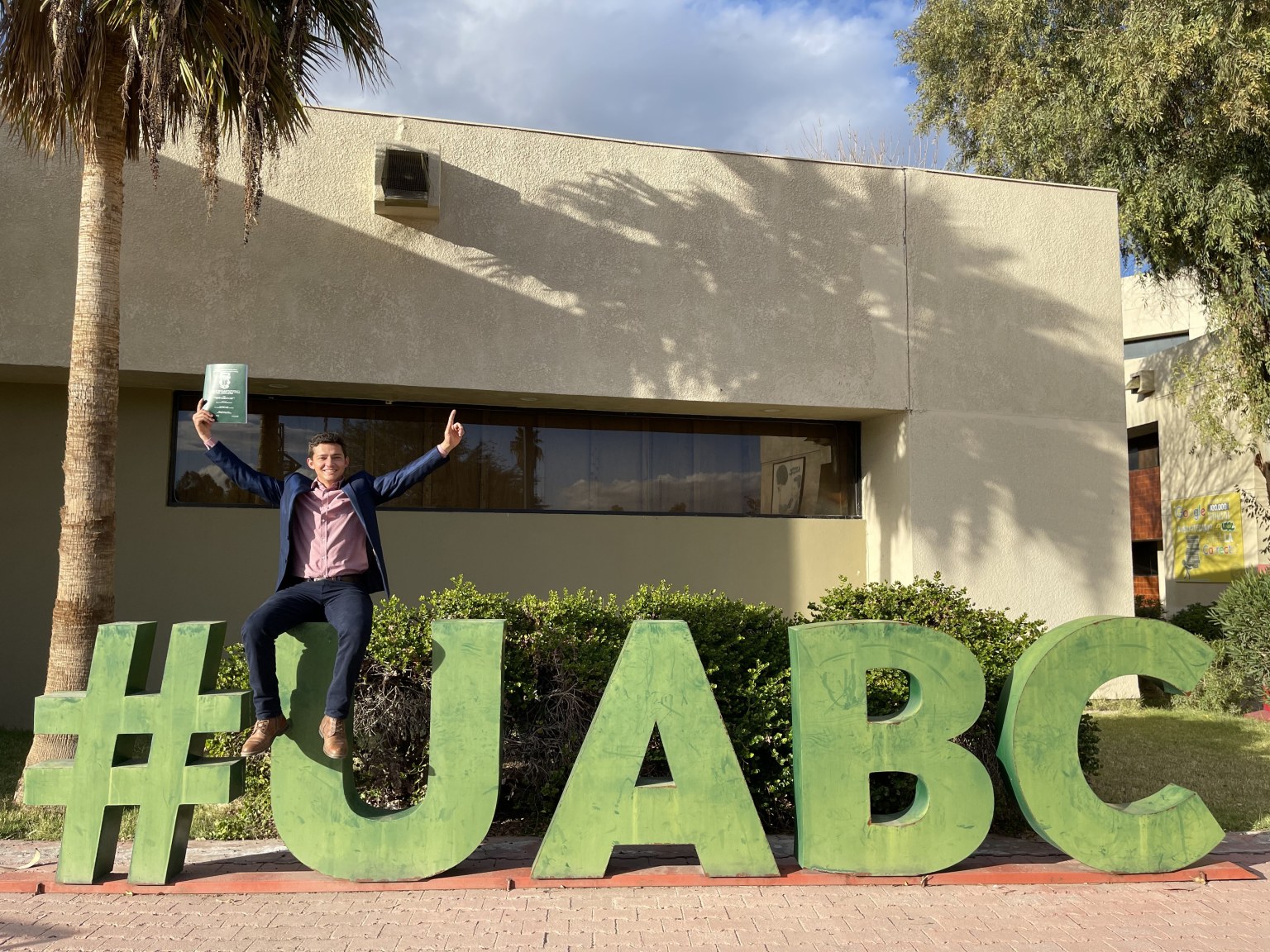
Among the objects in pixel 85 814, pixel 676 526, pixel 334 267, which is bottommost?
pixel 85 814

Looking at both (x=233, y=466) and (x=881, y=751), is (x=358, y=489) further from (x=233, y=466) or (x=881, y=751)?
(x=881, y=751)

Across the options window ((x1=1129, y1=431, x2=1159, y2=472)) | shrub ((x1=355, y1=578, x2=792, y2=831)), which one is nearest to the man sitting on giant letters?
shrub ((x1=355, y1=578, x2=792, y2=831))

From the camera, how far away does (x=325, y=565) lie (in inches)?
200

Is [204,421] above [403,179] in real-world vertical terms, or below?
below

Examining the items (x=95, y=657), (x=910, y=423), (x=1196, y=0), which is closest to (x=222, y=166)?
(x=95, y=657)

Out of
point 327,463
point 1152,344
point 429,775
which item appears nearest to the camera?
point 429,775

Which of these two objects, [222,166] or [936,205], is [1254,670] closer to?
[936,205]

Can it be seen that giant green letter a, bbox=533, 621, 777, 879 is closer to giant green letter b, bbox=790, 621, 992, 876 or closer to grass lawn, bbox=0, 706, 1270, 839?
giant green letter b, bbox=790, 621, 992, 876

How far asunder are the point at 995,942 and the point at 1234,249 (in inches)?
A: 439

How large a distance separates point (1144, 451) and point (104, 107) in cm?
2106

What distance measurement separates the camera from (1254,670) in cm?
1055

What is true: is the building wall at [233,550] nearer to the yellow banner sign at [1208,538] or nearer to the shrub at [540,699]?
the shrub at [540,699]

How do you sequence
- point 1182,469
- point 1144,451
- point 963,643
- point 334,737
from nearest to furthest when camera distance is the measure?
point 334,737 → point 963,643 → point 1182,469 → point 1144,451

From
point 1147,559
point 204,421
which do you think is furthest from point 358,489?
point 1147,559
